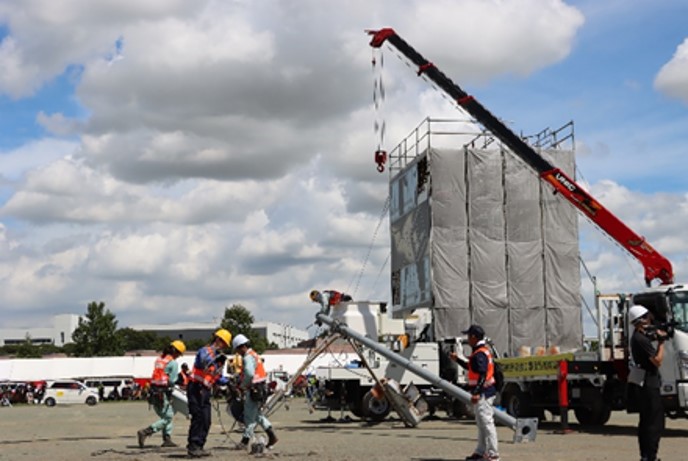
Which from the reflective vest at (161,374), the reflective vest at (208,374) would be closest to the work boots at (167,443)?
the reflective vest at (161,374)

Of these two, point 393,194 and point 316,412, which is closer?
point 316,412

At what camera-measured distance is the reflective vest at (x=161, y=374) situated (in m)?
16.5

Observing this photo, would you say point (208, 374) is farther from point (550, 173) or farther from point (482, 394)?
point (550, 173)

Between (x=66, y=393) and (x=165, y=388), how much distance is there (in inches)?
1548

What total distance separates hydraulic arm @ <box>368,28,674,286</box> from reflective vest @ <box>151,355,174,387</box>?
14.9 metres

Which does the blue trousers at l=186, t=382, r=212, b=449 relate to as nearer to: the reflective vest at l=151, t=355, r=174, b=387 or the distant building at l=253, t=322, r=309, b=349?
the reflective vest at l=151, t=355, r=174, b=387

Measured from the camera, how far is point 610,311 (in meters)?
20.3

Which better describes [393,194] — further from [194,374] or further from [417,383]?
[194,374]

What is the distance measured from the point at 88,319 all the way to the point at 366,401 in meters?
59.3

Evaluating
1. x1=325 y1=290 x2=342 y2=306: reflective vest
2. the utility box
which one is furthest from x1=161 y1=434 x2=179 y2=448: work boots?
the utility box

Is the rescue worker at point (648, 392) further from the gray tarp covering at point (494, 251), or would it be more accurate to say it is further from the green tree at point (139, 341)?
the green tree at point (139, 341)

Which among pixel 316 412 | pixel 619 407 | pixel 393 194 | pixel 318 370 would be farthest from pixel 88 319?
pixel 619 407

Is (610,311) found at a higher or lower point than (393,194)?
lower

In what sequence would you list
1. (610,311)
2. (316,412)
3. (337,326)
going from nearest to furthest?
(610,311), (337,326), (316,412)
